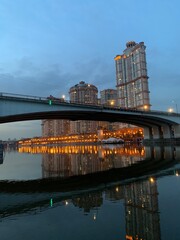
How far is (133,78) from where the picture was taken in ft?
596

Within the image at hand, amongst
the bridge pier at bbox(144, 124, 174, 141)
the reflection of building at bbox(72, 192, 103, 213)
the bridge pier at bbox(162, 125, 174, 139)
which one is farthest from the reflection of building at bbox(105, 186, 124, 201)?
the bridge pier at bbox(162, 125, 174, 139)

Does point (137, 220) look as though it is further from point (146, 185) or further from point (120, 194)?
point (146, 185)

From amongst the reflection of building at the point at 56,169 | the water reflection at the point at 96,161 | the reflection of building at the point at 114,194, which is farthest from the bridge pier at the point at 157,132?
the reflection of building at the point at 114,194

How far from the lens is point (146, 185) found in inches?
574

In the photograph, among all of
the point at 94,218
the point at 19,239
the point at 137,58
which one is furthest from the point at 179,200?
the point at 137,58

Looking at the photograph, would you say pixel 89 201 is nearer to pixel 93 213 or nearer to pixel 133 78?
pixel 93 213

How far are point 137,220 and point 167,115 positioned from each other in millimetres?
77359

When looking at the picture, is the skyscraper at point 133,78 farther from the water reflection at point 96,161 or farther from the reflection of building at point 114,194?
the reflection of building at point 114,194

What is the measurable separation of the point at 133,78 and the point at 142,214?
181217 mm

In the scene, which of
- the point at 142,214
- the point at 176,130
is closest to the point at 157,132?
the point at 176,130

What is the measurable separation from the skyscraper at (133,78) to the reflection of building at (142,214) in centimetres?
15410

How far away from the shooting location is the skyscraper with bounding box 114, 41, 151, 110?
170m

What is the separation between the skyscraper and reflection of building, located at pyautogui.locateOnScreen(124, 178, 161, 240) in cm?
15410

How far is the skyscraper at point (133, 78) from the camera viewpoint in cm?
17021
